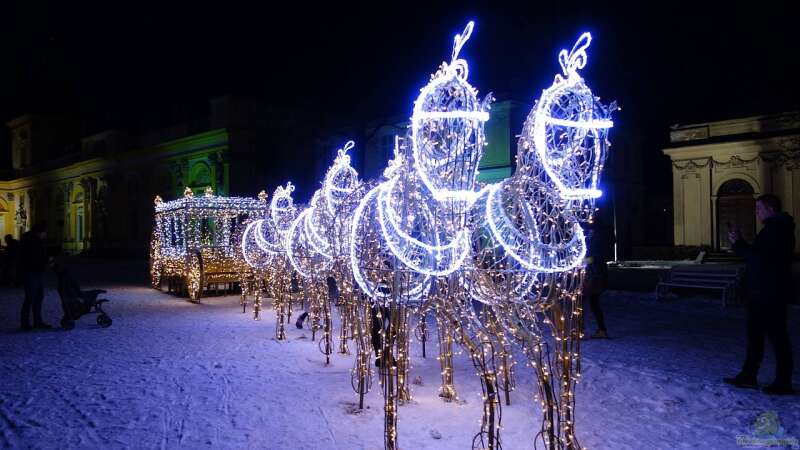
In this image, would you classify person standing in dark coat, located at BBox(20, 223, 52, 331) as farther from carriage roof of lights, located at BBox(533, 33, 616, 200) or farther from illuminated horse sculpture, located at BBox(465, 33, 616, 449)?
carriage roof of lights, located at BBox(533, 33, 616, 200)

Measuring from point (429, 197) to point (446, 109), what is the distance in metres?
0.71

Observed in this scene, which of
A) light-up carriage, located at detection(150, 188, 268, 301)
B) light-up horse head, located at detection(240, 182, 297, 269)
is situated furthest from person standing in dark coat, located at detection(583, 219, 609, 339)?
light-up carriage, located at detection(150, 188, 268, 301)

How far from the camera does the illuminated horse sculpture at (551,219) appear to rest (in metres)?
3.89

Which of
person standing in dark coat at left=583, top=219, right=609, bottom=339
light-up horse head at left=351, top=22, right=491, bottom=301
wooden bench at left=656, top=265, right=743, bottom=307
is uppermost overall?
light-up horse head at left=351, top=22, right=491, bottom=301

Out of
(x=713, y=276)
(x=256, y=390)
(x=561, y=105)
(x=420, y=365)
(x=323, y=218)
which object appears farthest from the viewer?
(x=713, y=276)

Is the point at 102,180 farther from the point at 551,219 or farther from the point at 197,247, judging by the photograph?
the point at 551,219

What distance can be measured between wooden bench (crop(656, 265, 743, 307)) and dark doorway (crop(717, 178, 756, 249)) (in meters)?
14.5

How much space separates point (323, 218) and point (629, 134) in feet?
106

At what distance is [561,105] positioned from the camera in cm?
390

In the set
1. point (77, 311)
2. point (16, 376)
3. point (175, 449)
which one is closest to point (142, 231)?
point (77, 311)

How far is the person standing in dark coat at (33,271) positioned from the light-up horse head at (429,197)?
314 inches

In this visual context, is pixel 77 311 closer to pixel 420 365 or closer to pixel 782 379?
pixel 420 365

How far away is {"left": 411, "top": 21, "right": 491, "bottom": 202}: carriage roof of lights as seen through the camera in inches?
165

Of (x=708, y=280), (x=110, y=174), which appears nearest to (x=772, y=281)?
(x=708, y=280)
